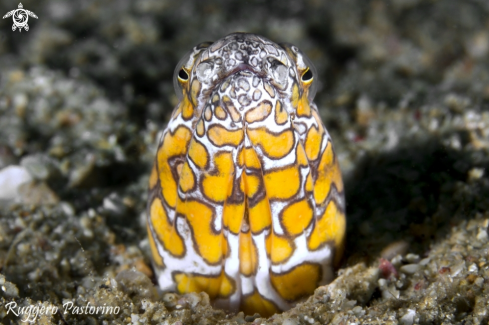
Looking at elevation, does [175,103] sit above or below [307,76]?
above

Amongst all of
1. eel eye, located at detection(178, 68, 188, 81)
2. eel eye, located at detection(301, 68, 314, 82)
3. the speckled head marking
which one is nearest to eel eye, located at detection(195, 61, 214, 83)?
the speckled head marking

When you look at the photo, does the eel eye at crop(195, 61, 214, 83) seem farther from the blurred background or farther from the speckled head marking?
the blurred background

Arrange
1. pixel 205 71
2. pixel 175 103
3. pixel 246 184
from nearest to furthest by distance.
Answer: pixel 205 71
pixel 246 184
pixel 175 103

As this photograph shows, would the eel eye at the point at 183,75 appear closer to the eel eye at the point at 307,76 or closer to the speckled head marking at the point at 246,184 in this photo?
the speckled head marking at the point at 246,184

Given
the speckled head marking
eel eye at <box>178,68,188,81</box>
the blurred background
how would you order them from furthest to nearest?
the blurred background < eel eye at <box>178,68,188,81</box> < the speckled head marking

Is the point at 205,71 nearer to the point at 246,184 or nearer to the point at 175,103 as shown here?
the point at 246,184

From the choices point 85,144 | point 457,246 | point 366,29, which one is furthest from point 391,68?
point 85,144

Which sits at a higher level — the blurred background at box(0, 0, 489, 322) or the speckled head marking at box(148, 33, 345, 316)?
the blurred background at box(0, 0, 489, 322)

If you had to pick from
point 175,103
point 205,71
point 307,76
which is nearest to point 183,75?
point 205,71

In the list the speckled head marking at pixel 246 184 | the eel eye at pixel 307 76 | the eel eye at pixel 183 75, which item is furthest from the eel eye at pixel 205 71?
the eel eye at pixel 307 76
